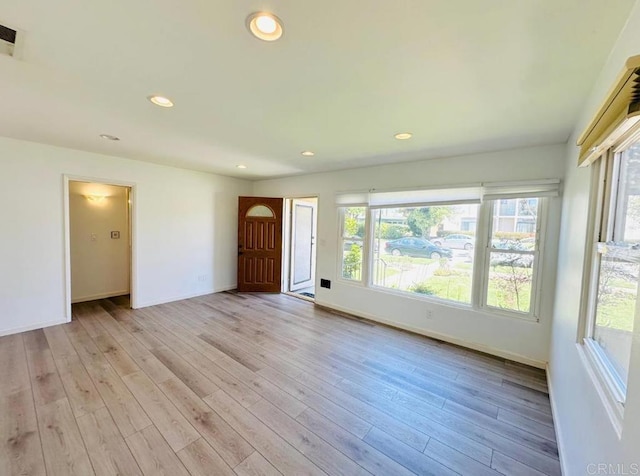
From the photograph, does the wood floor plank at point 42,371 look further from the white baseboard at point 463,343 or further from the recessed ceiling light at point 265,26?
the white baseboard at point 463,343

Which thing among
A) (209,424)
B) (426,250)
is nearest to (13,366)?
(209,424)

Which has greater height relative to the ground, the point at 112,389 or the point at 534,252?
the point at 534,252

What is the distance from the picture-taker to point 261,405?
6.90ft

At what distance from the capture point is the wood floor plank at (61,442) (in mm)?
1529

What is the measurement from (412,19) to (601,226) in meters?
1.53

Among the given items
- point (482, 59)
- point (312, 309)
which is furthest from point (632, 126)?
point (312, 309)

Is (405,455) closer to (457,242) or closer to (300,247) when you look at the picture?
(457,242)

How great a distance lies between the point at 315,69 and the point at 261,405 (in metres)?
2.47

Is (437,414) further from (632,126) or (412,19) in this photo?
(412,19)

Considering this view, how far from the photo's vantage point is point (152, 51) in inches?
55.6

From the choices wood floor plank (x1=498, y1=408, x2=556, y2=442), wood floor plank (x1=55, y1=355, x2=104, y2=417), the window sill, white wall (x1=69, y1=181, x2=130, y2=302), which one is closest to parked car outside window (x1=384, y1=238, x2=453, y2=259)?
wood floor plank (x1=498, y1=408, x2=556, y2=442)

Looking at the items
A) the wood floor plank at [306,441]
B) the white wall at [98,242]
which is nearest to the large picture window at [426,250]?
the wood floor plank at [306,441]

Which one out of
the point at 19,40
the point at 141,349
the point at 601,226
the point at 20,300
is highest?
the point at 19,40

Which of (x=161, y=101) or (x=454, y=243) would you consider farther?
(x=454, y=243)
